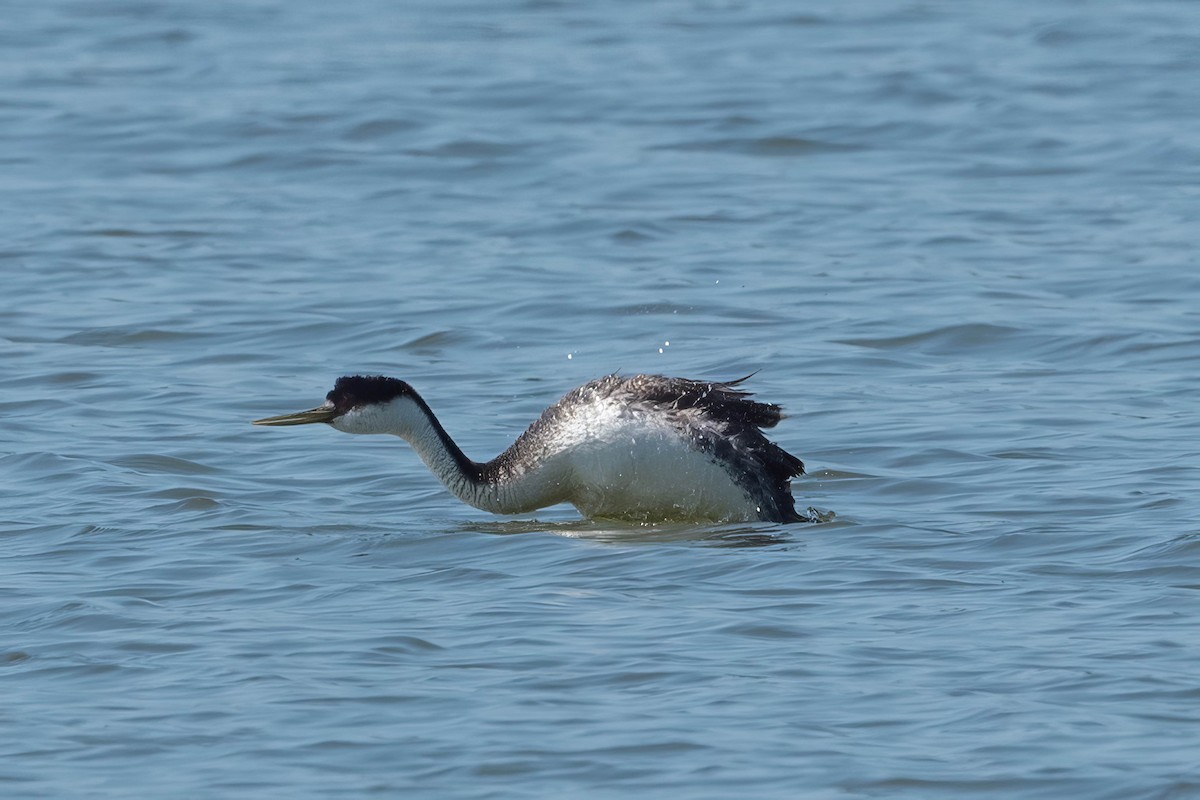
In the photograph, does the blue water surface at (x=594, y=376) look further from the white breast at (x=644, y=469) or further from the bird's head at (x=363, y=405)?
the bird's head at (x=363, y=405)

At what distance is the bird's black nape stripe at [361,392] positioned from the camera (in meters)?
11.1

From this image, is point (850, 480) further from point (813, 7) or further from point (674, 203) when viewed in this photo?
point (813, 7)

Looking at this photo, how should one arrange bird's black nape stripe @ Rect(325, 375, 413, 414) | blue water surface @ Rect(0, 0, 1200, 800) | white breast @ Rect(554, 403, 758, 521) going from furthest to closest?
bird's black nape stripe @ Rect(325, 375, 413, 414)
white breast @ Rect(554, 403, 758, 521)
blue water surface @ Rect(0, 0, 1200, 800)

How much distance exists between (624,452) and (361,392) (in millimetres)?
1424

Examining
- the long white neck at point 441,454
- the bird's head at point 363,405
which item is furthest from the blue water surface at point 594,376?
the bird's head at point 363,405

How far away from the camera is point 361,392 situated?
11141mm

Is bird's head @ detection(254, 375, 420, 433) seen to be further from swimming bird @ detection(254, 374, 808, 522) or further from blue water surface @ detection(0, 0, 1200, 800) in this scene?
blue water surface @ detection(0, 0, 1200, 800)

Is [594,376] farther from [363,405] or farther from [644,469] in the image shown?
[644,469]

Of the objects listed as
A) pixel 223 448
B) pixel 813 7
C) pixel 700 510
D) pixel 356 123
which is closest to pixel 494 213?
pixel 356 123

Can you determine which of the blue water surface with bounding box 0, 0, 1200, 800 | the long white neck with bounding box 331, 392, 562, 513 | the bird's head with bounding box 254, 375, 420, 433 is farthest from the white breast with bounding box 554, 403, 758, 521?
the bird's head with bounding box 254, 375, 420, 433

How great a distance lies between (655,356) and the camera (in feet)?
49.2

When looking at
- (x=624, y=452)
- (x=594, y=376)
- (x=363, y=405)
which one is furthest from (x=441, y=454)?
(x=594, y=376)

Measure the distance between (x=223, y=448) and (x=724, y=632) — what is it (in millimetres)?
4799

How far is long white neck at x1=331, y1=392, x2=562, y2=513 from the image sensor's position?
36.5ft
